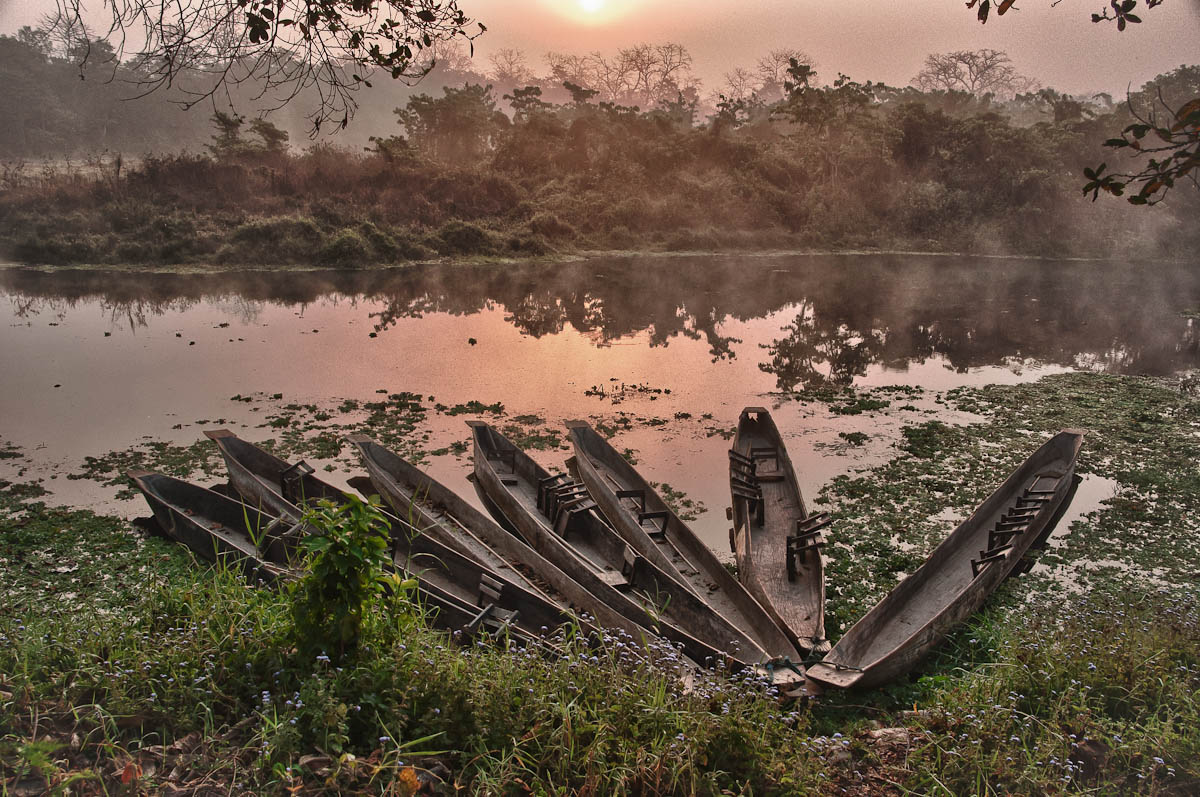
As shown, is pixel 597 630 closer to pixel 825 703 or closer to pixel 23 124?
pixel 825 703

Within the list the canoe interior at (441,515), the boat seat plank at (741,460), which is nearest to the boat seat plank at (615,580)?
the canoe interior at (441,515)

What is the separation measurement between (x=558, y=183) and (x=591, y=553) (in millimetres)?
21771

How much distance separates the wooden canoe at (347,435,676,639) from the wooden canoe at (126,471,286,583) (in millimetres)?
992

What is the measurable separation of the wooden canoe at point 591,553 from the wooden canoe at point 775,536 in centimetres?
52

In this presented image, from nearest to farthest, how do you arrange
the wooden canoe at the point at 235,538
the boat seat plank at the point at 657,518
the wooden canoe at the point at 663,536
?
the wooden canoe at the point at 235,538 → the wooden canoe at the point at 663,536 → the boat seat plank at the point at 657,518

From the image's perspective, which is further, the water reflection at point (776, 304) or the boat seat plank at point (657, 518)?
the water reflection at point (776, 304)

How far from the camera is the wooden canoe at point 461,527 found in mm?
4312

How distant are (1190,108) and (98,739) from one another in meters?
4.72

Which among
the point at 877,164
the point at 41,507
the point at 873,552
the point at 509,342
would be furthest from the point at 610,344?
the point at 877,164

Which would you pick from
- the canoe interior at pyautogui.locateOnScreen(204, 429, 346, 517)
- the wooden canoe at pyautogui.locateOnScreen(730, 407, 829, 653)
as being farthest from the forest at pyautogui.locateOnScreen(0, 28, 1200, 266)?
the wooden canoe at pyautogui.locateOnScreen(730, 407, 829, 653)

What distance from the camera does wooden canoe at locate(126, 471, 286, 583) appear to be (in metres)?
5.14

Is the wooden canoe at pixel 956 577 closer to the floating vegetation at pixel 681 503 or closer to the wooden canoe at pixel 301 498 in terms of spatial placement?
the wooden canoe at pixel 301 498

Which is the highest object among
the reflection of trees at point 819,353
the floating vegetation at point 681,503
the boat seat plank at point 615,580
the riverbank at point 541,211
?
the riverbank at point 541,211

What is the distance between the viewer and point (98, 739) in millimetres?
2805
